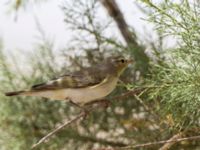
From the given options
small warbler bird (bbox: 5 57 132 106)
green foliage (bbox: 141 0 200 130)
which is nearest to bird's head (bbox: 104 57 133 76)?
small warbler bird (bbox: 5 57 132 106)

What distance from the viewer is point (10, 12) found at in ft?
5.33

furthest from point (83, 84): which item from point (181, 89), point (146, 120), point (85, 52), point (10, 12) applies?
point (10, 12)

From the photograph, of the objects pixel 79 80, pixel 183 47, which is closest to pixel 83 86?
pixel 79 80

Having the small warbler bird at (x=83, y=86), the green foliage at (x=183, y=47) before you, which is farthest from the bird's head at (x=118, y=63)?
the green foliage at (x=183, y=47)

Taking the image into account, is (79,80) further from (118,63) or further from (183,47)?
(183,47)

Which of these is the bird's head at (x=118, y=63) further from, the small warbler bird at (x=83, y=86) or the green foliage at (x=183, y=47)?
the green foliage at (x=183, y=47)

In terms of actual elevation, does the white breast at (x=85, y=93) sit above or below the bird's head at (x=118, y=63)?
below

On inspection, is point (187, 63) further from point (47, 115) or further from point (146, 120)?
point (47, 115)

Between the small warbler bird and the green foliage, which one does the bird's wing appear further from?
the green foliage

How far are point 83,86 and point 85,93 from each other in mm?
19

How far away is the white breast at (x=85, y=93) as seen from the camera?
113 cm

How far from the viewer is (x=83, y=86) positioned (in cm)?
116

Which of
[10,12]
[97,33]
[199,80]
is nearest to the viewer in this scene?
[199,80]

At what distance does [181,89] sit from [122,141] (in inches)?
29.5
